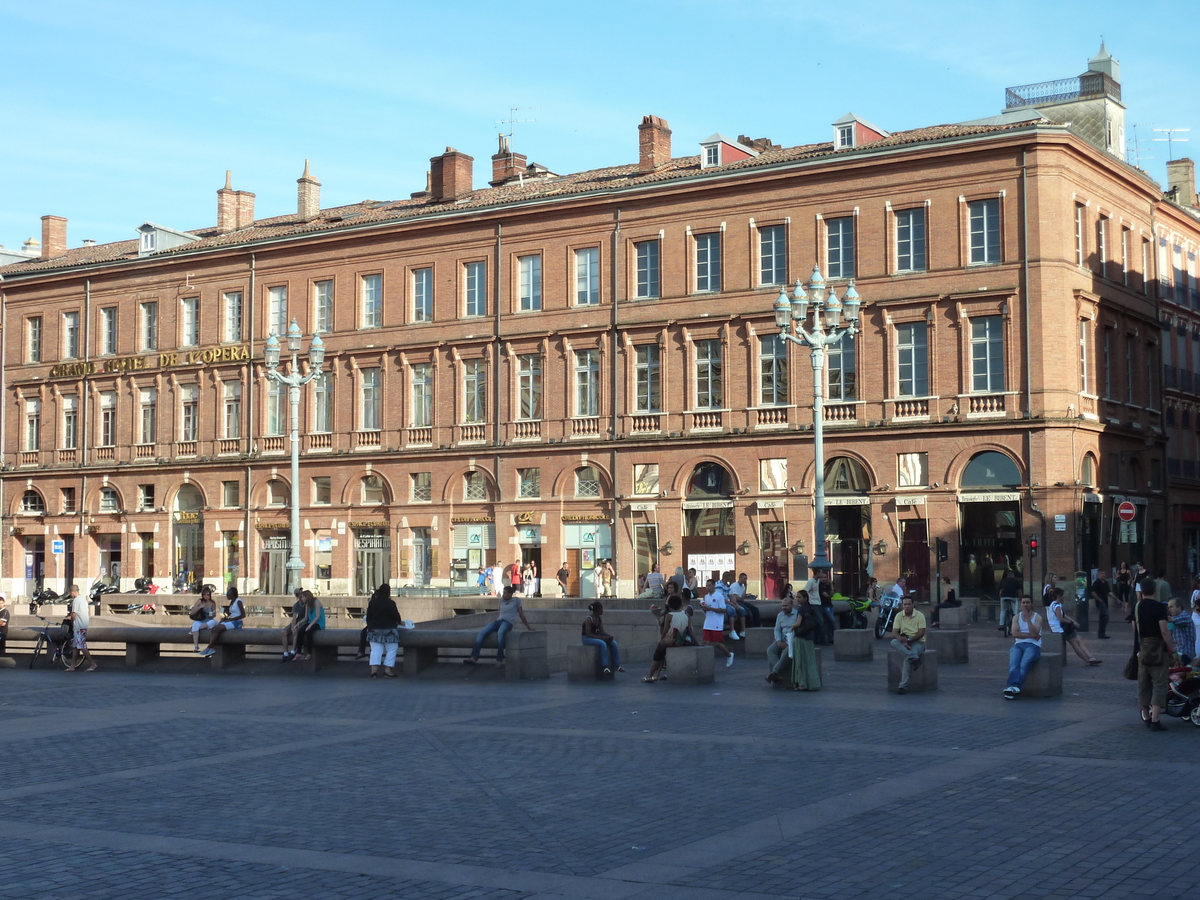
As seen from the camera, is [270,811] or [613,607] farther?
[613,607]

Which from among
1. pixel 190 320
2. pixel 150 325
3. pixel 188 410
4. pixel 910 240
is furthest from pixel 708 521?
pixel 150 325

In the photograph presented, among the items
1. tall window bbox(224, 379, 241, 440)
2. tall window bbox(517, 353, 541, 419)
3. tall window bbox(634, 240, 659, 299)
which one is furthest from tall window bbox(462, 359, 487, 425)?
tall window bbox(224, 379, 241, 440)

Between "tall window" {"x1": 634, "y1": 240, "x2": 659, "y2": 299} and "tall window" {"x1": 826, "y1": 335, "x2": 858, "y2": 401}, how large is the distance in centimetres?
718

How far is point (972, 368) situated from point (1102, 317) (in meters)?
5.88

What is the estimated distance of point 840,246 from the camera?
48906 millimetres

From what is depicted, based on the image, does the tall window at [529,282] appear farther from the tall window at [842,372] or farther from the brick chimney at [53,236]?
the brick chimney at [53,236]

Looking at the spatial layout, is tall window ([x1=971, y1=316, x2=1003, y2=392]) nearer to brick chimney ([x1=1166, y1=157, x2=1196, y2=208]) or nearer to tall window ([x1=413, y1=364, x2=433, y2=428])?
tall window ([x1=413, y1=364, x2=433, y2=428])

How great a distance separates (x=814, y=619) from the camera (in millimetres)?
21688

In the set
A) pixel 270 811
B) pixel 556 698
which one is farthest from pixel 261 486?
pixel 270 811

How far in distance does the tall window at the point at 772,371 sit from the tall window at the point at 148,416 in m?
28.7

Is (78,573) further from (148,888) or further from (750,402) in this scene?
(148,888)

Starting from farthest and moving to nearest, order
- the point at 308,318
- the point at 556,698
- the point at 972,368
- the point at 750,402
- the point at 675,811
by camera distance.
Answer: the point at 308,318 < the point at 750,402 < the point at 972,368 < the point at 556,698 < the point at 675,811

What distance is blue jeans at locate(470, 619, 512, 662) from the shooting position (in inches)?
939

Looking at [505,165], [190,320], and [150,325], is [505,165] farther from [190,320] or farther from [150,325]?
[150,325]
